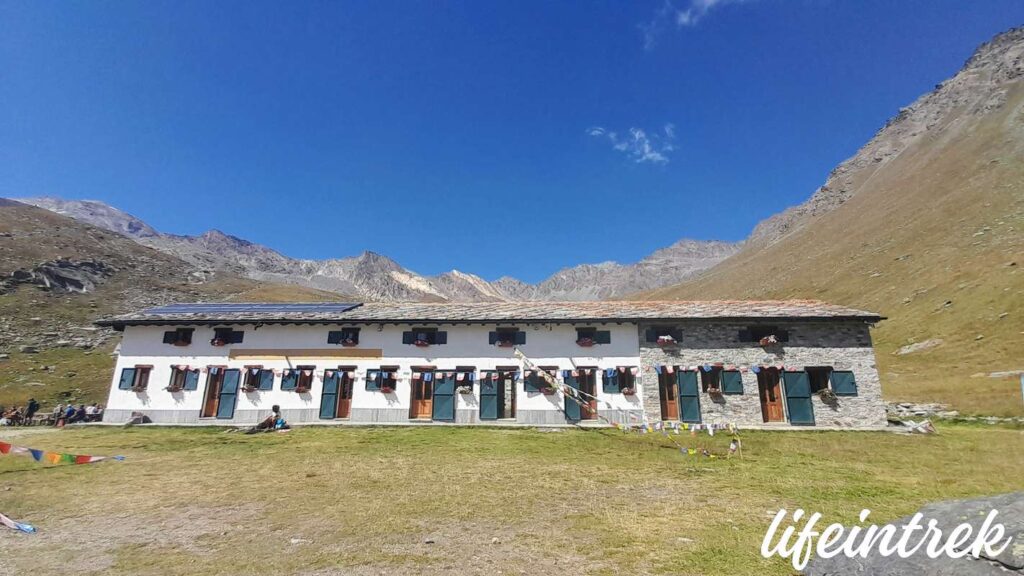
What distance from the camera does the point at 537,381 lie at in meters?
24.5

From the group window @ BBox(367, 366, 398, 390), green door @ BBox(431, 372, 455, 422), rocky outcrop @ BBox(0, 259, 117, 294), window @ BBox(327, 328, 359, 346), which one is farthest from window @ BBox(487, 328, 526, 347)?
rocky outcrop @ BBox(0, 259, 117, 294)

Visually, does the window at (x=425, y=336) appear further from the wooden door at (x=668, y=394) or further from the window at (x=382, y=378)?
the wooden door at (x=668, y=394)

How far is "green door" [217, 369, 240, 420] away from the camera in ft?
81.5

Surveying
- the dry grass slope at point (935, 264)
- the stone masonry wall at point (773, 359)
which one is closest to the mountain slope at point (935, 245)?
the dry grass slope at point (935, 264)

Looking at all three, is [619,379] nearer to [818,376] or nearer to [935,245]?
[818,376]

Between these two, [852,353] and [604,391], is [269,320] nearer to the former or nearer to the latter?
[604,391]

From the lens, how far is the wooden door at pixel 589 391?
2394 centimetres

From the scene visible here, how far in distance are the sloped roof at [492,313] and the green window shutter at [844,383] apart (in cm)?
286

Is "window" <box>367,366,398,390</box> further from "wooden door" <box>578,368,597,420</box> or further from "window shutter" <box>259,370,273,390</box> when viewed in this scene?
"wooden door" <box>578,368,597,420</box>

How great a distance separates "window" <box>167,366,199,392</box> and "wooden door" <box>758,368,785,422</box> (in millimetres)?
30463

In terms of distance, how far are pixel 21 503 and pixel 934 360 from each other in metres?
58.5

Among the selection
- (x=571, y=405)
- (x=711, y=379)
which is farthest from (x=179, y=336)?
(x=711, y=379)

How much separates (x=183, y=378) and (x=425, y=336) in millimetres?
13707

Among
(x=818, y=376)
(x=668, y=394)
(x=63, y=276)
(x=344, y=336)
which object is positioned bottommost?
(x=668, y=394)
